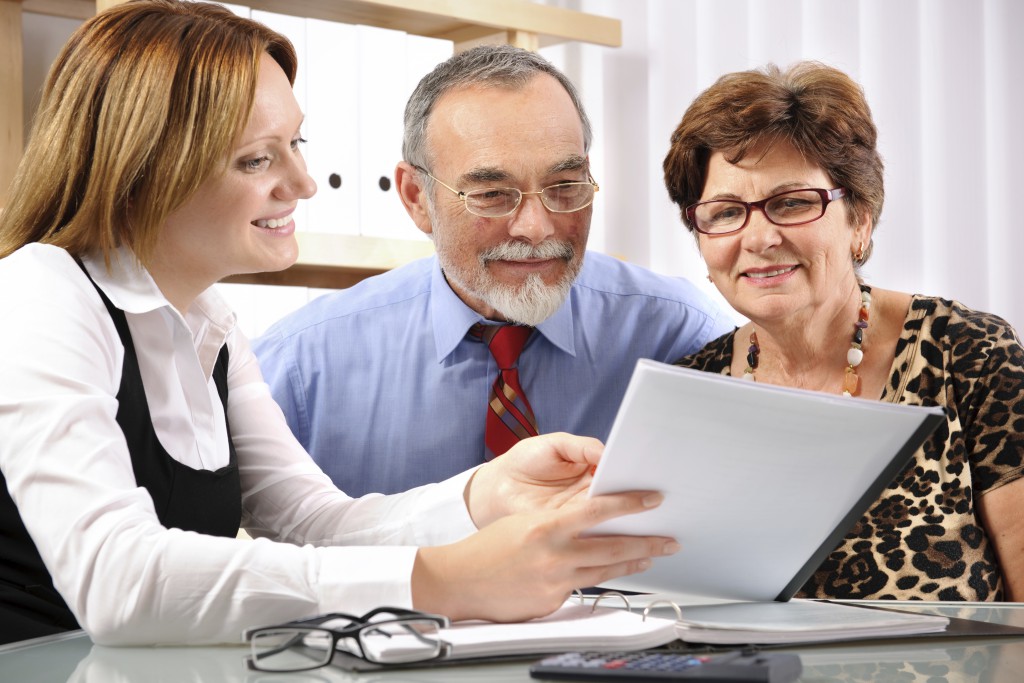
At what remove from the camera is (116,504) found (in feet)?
3.04

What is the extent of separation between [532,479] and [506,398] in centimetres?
73

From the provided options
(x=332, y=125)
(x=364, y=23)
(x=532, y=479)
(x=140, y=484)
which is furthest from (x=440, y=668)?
(x=364, y=23)

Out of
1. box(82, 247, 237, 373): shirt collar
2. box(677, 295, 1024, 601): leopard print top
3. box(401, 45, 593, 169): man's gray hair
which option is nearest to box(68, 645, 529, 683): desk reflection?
box(82, 247, 237, 373): shirt collar

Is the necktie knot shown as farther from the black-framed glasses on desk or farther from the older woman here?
the black-framed glasses on desk

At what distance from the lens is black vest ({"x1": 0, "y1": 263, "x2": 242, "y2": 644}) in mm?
1141

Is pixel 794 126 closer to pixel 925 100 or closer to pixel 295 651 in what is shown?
pixel 925 100

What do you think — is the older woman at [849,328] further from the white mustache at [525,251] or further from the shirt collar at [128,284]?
the shirt collar at [128,284]

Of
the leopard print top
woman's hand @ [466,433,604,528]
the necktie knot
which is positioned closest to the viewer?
woman's hand @ [466,433,604,528]

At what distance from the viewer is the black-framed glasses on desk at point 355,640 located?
761 mm

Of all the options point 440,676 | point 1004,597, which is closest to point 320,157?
point 1004,597

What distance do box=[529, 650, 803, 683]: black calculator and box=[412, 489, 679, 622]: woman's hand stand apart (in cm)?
16

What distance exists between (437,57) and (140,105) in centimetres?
142

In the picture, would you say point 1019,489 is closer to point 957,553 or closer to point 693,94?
point 957,553

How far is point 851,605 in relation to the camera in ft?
3.50
